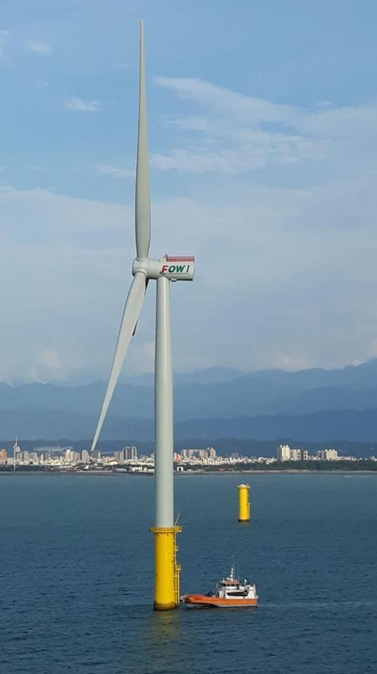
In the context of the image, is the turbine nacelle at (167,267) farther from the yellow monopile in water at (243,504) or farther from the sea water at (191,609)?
the yellow monopile in water at (243,504)

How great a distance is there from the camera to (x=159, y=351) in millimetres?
69812

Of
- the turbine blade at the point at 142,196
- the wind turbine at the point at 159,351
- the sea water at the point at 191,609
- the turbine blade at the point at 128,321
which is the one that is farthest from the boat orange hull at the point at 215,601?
the turbine blade at the point at 142,196

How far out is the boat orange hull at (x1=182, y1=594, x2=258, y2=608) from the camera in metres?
77.7

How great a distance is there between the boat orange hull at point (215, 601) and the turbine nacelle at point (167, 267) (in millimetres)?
22102

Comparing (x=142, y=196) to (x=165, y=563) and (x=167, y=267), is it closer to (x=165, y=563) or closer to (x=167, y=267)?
(x=167, y=267)

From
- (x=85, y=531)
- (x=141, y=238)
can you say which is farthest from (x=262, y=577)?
(x=85, y=531)

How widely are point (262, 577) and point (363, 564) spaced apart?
13.6 meters

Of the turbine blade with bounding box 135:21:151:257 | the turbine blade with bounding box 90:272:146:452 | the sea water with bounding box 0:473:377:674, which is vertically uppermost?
the turbine blade with bounding box 135:21:151:257

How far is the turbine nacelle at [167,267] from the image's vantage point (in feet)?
232

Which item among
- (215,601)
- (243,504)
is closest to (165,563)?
(215,601)

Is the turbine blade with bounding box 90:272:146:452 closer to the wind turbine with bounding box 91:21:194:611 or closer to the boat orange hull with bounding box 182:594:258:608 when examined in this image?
the wind turbine with bounding box 91:21:194:611

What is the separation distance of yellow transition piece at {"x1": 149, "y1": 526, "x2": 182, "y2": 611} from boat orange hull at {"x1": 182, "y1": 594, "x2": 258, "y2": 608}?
23.2 feet

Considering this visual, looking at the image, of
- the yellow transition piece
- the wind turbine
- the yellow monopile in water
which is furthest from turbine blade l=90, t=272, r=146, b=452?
the yellow monopile in water

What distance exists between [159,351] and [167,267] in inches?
207
